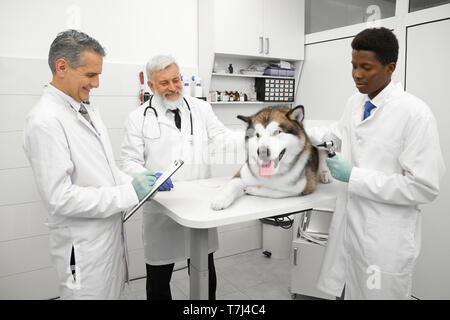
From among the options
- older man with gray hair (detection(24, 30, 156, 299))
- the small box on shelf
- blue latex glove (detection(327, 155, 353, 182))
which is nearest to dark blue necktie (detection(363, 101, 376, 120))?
blue latex glove (detection(327, 155, 353, 182))

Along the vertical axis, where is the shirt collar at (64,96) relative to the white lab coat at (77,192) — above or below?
above

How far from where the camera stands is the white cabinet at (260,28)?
283 cm

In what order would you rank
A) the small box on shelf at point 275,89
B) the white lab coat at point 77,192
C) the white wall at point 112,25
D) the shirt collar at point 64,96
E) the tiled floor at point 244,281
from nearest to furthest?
the white lab coat at point 77,192 → the shirt collar at point 64,96 → the white wall at point 112,25 → the tiled floor at point 244,281 → the small box on shelf at point 275,89

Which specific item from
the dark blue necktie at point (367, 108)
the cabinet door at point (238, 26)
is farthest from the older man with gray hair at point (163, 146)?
the cabinet door at point (238, 26)

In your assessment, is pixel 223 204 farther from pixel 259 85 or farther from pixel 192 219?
pixel 259 85

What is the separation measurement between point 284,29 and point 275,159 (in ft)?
7.08

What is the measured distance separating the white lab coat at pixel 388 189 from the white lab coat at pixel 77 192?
96 centimetres

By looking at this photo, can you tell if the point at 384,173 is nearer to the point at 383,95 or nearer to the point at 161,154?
the point at 383,95

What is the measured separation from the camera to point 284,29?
316cm

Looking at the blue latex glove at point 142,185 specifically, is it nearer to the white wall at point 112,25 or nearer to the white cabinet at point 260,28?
the white wall at point 112,25

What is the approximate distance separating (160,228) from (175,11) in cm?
191

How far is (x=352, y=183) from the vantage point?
1416 mm

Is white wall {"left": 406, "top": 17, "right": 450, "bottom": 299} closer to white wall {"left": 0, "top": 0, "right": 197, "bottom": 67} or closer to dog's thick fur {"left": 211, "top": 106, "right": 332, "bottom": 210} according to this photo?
dog's thick fur {"left": 211, "top": 106, "right": 332, "bottom": 210}

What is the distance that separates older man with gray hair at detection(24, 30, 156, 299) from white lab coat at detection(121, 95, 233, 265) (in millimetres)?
453
